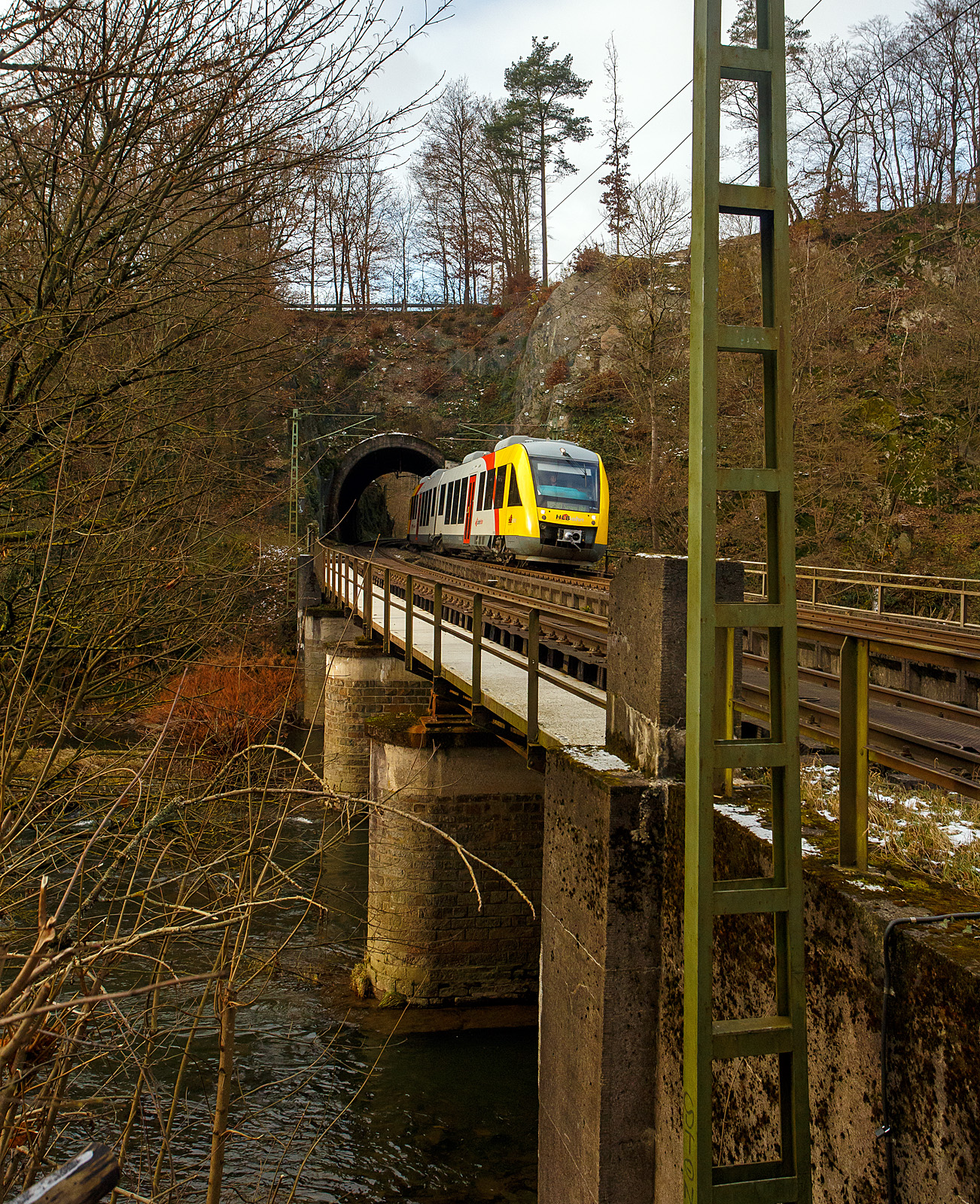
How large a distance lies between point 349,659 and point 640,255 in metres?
19.8

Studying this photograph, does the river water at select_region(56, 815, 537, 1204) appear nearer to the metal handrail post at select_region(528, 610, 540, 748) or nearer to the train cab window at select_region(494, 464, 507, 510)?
the metal handrail post at select_region(528, 610, 540, 748)

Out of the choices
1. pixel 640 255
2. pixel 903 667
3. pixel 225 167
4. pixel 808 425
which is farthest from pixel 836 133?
pixel 225 167

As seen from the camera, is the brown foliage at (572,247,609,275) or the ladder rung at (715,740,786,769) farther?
the brown foliage at (572,247,609,275)

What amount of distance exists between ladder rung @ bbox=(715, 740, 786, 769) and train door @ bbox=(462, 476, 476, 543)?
857 inches

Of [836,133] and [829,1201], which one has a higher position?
[836,133]

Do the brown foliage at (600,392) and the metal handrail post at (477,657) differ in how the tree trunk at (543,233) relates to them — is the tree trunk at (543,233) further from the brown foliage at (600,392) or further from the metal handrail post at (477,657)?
the metal handrail post at (477,657)

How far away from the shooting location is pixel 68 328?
237 inches

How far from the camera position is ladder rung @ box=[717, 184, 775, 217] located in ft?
9.11

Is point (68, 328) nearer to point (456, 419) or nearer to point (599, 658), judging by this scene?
point (599, 658)

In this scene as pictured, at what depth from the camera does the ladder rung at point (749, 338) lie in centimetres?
278

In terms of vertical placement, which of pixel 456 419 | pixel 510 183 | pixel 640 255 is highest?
pixel 510 183

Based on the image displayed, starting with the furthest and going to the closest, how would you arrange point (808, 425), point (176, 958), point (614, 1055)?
1. point (808, 425)
2. point (176, 958)
3. point (614, 1055)

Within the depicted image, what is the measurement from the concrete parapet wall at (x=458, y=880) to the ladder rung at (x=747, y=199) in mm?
9432

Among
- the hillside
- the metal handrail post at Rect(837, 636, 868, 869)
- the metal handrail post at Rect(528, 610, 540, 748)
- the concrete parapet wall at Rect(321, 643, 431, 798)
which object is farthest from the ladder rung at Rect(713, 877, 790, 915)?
the hillside
